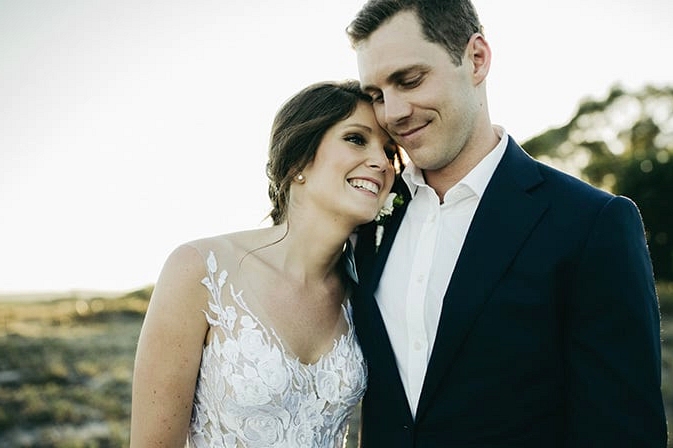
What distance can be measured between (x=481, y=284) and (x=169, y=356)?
5.05 feet

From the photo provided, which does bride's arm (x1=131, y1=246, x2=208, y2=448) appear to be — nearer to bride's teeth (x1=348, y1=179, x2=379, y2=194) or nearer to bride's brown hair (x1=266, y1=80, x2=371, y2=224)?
bride's brown hair (x1=266, y1=80, x2=371, y2=224)

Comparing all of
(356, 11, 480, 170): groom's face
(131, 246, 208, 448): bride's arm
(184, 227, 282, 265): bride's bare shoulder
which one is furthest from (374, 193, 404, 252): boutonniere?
(131, 246, 208, 448): bride's arm

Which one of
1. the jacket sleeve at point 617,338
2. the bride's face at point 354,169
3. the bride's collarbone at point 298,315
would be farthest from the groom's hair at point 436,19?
the bride's collarbone at point 298,315

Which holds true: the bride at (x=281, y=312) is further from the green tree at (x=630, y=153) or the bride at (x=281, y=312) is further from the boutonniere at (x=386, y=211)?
the green tree at (x=630, y=153)

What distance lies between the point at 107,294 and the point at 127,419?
9828mm

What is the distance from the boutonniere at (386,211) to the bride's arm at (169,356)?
3.12 feet

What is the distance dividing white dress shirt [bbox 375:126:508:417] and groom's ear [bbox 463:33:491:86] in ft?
1.00

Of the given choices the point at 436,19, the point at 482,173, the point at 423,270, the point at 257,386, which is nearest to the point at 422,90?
the point at 436,19

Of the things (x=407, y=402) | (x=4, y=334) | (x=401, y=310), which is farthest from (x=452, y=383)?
(x=4, y=334)

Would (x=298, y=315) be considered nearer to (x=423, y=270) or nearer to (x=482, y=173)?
(x=423, y=270)

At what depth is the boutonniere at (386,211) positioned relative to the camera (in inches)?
126

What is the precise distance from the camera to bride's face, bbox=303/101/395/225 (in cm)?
325

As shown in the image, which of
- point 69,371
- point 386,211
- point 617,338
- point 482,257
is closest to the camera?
point 617,338

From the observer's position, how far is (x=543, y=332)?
2430 millimetres
